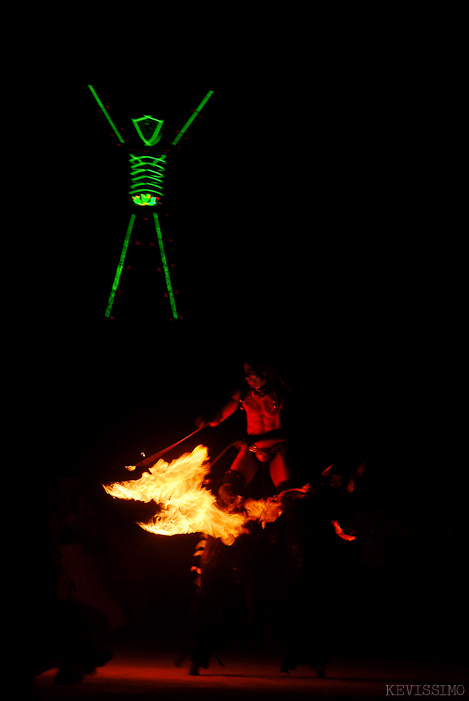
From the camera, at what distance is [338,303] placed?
29.5 feet

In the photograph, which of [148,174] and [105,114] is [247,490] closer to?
[148,174]

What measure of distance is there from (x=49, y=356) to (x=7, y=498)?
2477 mm

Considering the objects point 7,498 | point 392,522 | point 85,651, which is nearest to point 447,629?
point 392,522

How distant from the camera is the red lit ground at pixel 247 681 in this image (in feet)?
17.1

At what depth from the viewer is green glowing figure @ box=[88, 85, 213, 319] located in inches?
324

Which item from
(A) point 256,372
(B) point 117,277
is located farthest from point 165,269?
(A) point 256,372

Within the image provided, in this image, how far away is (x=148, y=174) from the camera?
8445mm

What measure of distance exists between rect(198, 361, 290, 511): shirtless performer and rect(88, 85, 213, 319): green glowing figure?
173cm

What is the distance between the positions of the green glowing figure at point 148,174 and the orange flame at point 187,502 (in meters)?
2.20

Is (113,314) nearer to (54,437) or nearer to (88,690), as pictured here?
(54,437)

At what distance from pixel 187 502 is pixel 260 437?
0.87 meters

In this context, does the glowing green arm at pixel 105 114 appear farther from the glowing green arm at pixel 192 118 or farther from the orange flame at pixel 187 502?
the orange flame at pixel 187 502

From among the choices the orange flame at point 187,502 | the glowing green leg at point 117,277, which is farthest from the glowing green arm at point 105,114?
the orange flame at point 187,502

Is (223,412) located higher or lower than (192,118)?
lower
